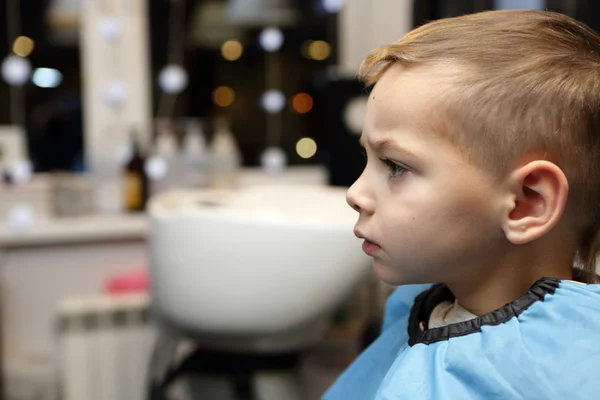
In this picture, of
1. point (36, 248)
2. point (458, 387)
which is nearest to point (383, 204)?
point (458, 387)

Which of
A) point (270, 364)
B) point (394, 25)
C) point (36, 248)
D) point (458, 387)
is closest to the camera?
point (458, 387)

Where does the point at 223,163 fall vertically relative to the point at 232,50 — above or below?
below

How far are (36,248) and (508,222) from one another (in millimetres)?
1955

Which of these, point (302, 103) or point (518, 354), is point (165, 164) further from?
point (518, 354)

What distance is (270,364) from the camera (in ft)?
5.54

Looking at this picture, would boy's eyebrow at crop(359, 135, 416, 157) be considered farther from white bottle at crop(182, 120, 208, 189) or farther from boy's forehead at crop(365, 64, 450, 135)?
white bottle at crop(182, 120, 208, 189)

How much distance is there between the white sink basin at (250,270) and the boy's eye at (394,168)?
73 centimetres

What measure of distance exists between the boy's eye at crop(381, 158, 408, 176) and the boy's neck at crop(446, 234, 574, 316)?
0.43 feet

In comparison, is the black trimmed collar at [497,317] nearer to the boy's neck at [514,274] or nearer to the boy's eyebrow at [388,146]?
the boy's neck at [514,274]

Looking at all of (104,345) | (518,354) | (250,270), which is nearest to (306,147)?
(104,345)

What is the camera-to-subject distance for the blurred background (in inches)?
87.3

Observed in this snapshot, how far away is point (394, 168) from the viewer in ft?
2.32

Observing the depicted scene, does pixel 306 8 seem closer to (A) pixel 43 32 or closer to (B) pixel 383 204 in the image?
(A) pixel 43 32

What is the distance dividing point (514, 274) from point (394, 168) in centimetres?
17
